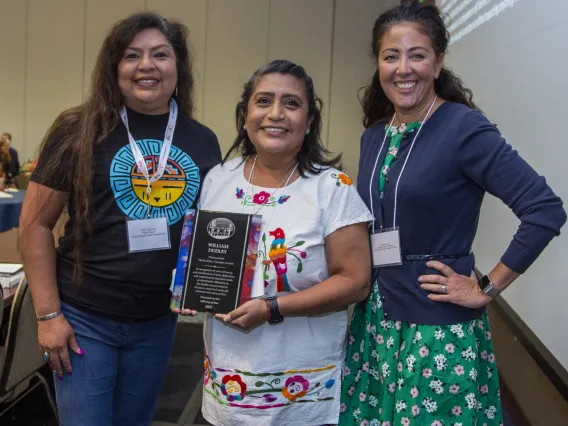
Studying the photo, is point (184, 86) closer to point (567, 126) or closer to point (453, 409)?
point (453, 409)

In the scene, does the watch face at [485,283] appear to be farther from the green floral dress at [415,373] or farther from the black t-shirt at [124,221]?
the black t-shirt at [124,221]

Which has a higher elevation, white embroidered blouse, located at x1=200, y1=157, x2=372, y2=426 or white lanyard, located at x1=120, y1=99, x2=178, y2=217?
white lanyard, located at x1=120, y1=99, x2=178, y2=217

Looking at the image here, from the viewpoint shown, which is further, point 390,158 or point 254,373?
point 390,158

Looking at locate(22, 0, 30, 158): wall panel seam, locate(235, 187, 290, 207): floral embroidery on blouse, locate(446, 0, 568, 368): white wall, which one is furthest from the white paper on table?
locate(22, 0, 30, 158): wall panel seam

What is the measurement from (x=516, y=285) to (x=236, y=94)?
679cm


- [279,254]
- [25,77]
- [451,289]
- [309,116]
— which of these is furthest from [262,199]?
[25,77]

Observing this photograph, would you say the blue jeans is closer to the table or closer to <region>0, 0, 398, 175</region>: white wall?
→ the table

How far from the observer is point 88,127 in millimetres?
1472

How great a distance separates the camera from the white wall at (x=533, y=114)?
1968 mm

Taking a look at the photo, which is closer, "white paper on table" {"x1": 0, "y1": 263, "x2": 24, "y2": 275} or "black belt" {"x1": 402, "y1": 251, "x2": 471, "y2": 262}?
"black belt" {"x1": 402, "y1": 251, "x2": 471, "y2": 262}

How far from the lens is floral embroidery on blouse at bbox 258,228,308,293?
4.35ft

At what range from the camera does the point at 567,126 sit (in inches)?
75.0

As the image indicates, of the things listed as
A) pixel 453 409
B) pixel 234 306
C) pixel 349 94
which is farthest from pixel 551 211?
pixel 349 94

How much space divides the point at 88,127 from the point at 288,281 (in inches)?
28.2
